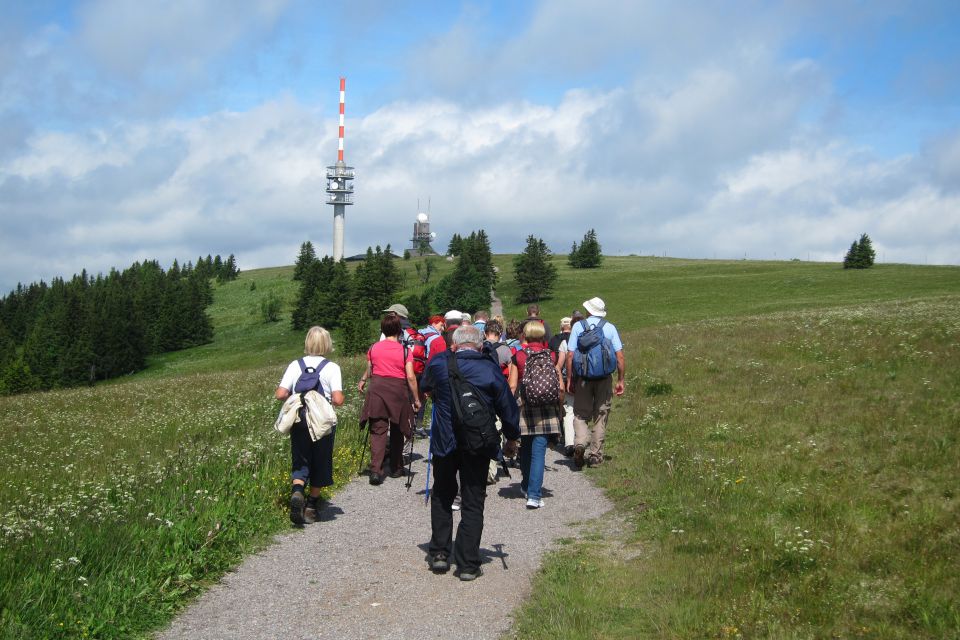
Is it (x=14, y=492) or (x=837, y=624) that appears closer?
(x=837, y=624)

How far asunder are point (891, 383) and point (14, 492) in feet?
46.0

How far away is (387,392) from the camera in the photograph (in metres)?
11.9

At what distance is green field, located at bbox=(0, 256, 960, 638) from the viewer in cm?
593

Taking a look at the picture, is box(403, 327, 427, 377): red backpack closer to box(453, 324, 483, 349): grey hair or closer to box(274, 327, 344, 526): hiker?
box(274, 327, 344, 526): hiker

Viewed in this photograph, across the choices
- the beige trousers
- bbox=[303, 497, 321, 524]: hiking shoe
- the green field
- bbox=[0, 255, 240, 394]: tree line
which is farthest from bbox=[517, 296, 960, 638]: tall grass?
bbox=[0, 255, 240, 394]: tree line

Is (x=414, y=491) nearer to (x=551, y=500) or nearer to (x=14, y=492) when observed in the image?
(x=551, y=500)

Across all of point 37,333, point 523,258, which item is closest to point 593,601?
point 523,258

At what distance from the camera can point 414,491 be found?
454 inches

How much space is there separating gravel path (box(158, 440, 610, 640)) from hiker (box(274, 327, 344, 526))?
0.31 m

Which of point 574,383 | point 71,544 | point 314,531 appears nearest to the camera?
point 71,544

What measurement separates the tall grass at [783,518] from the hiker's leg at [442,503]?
1.05 metres

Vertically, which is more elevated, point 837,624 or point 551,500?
point 837,624

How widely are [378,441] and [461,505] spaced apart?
4.50 meters

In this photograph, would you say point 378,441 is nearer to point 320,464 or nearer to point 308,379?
point 320,464
